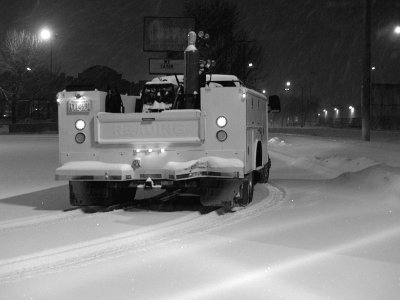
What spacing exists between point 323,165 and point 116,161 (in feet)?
33.0

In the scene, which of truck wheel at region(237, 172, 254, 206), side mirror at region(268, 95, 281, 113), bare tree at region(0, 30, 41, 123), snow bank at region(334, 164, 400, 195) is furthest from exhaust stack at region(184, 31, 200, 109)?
bare tree at region(0, 30, 41, 123)

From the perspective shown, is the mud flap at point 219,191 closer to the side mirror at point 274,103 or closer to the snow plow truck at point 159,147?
the snow plow truck at point 159,147

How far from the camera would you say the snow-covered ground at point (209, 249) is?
212 inches

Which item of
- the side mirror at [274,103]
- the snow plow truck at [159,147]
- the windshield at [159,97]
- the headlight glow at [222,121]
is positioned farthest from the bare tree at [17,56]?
the headlight glow at [222,121]

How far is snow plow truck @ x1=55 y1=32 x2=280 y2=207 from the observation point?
9188mm

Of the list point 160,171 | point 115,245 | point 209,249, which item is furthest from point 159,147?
point 209,249

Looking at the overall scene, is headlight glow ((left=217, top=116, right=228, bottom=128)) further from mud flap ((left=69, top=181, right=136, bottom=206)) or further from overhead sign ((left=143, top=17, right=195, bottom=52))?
overhead sign ((left=143, top=17, right=195, bottom=52))

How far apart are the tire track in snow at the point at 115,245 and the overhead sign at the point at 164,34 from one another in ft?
80.0

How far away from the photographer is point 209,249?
697 centimetres

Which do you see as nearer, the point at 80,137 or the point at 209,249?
the point at 209,249

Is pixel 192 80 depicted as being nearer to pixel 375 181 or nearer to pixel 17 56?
pixel 375 181

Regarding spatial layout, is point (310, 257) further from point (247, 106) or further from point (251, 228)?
point (247, 106)

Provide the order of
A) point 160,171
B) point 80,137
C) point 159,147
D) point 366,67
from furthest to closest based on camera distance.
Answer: point 366,67, point 80,137, point 159,147, point 160,171

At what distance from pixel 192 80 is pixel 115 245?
3.99 metres
